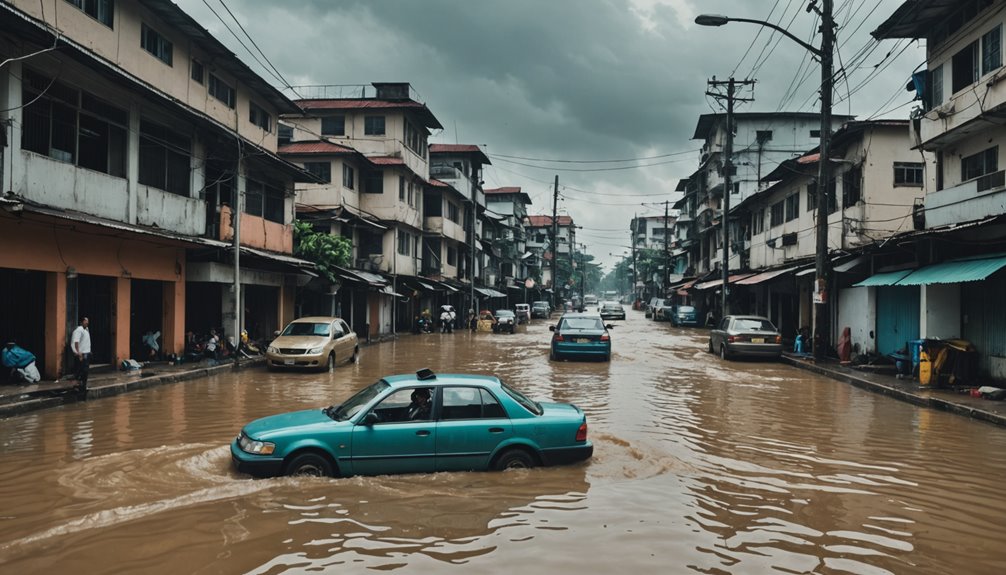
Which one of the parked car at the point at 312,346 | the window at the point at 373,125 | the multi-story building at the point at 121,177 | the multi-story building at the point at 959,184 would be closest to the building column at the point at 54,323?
the multi-story building at the point at 121,177

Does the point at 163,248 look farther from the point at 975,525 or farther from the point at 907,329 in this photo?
the point at 907,329

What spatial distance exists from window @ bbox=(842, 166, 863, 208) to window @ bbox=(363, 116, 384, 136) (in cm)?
2397

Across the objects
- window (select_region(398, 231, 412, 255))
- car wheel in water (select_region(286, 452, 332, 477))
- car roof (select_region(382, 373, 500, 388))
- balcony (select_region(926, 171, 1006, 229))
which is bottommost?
car wheel in water (select_region(286, 452, 332, 477))

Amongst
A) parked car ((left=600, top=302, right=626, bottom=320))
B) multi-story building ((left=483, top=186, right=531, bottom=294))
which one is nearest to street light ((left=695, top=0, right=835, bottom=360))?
parked car ((left=600, top=302, right=626, bottom=320))

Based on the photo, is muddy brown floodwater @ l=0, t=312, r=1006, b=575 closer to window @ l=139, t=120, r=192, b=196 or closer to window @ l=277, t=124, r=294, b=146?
window @ l=139, t=120, r=192, b=196

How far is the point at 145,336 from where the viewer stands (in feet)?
62.8

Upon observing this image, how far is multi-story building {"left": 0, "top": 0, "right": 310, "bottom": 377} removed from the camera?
45.0ft

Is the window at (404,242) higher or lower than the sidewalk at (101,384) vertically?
higher

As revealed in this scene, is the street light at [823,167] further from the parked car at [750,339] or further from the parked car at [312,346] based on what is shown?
the parked car at [312,346]

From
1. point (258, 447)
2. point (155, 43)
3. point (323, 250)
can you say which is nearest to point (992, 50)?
point (258, 447)

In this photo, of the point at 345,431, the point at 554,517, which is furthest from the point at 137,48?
the point at 554,517

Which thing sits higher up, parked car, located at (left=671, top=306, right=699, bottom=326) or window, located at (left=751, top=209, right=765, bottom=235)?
window, located at (left=751, top=209, right=765, bottom=235)

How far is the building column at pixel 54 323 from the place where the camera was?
48.2ft

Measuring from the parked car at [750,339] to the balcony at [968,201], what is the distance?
231 inches
